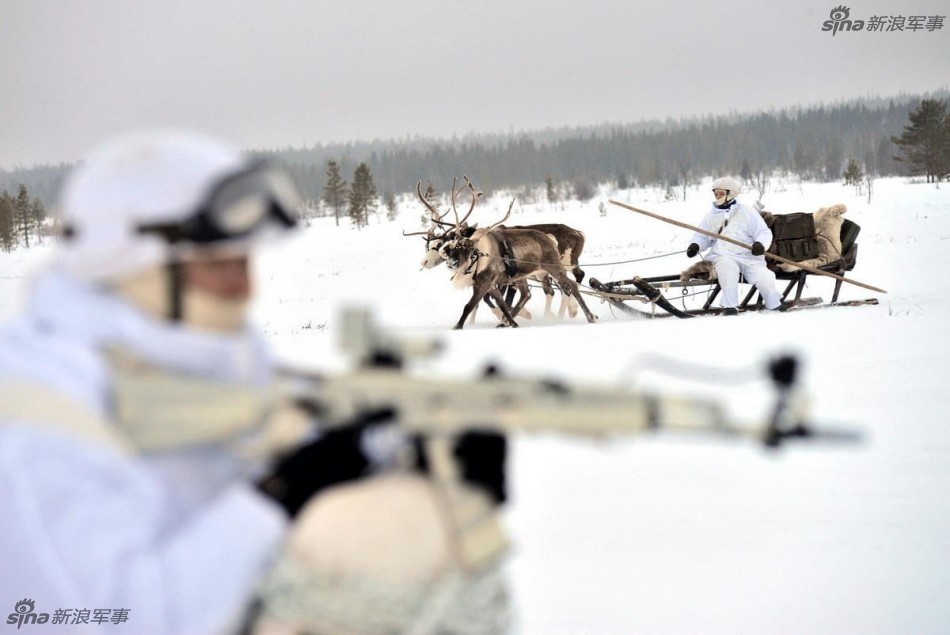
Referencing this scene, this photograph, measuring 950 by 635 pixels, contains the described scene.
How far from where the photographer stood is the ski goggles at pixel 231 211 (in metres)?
0.63

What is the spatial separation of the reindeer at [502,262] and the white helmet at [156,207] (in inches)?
201

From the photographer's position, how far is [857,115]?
649 inches

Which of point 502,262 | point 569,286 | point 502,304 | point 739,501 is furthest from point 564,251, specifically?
point 739,501

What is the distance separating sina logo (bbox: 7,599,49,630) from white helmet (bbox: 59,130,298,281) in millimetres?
282

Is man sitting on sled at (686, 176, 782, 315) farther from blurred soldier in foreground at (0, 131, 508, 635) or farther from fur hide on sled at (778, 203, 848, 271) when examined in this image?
blurred soldier in foreground at (0, 131, 508, 635)

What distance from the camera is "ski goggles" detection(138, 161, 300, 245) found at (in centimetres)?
63

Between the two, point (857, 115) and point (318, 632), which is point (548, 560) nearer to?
point (318, 632)

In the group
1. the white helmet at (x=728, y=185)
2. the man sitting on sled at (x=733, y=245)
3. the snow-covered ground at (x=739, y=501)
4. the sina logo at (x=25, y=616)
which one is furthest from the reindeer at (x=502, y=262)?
the sina logo at (x=25, y=616)

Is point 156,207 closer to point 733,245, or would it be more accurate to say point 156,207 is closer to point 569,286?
point 733,245

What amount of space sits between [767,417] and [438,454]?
0.79 ft

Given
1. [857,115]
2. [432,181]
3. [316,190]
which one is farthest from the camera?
[857,115]

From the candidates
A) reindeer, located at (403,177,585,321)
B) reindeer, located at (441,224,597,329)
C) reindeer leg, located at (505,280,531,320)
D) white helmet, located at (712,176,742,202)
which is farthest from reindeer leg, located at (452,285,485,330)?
white helmet, located at (712,176,742,202)

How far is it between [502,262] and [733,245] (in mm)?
1530

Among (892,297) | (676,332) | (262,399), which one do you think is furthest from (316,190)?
(892,297)
